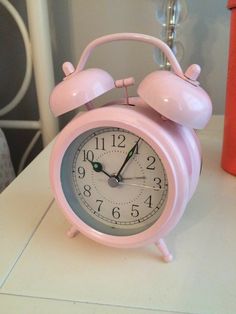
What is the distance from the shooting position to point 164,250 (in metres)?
0.43

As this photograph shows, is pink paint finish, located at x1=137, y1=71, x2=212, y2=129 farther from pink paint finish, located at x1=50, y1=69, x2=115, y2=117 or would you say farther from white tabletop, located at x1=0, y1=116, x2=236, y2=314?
white tabletop, located at x1=0, y1=116, x2=236, y2=314

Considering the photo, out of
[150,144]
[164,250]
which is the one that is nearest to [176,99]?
[150,144]

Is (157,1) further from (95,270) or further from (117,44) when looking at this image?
(95,270)

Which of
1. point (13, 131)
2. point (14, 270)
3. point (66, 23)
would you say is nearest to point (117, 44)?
point (66, 23)

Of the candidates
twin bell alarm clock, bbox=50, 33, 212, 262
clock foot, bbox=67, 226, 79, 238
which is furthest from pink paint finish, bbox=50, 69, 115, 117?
clock foot, bbox=67, 226, 79, 238

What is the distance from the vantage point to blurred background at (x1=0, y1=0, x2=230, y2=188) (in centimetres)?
82

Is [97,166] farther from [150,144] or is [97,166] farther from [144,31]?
[144,31]

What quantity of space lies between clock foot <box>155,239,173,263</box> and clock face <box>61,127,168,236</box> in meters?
0.03

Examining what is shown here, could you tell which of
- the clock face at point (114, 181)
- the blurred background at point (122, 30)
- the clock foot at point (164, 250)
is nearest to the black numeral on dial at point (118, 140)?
the clock face at point (114, 181)

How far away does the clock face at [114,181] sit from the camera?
0.40 m

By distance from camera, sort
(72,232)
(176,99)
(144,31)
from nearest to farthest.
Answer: (176,99) → (72,232) → (144,31)

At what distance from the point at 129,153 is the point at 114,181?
0.04 m

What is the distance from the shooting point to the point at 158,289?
387mm

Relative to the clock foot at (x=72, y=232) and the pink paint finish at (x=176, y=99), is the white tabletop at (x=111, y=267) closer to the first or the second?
the clock foot at (x=72, y=232)
